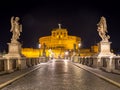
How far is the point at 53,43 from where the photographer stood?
18812cm

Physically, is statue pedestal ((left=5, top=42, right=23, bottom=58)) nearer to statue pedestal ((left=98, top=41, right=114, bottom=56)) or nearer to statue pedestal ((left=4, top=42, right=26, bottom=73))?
statue pedestal ((left=4, top=42, right=26, bottom=73))

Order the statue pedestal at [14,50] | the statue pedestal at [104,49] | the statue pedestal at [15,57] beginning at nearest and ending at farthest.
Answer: the statue pedestal at [15,57]
the statue pedestal at [14,50]
the statue pedestal at [104,49]

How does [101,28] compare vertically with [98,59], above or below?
above

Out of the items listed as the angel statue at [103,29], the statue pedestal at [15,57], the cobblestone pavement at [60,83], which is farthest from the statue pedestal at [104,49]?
the cobblestone pavement at [60,83]

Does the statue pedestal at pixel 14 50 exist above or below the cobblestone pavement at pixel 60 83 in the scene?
above

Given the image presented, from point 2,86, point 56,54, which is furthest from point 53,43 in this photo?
point 2,86

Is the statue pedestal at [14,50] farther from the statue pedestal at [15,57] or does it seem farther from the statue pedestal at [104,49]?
the statue pedestal at [104,49]

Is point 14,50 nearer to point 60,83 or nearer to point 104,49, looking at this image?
point 104,49

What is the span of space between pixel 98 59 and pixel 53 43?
158 metres

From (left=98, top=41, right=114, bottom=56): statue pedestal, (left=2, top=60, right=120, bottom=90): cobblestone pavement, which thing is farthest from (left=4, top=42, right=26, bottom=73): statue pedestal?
(left=98, top=41, right=114, bottom=56): statue pedestal

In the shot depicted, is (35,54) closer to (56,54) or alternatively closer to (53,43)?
(56,54)

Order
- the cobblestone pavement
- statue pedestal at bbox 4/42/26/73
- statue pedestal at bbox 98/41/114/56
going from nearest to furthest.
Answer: the cobblestone pavement, statue pedestal at bbox 4/42/26/73, statue pedestal at bbox 98/41/114/56

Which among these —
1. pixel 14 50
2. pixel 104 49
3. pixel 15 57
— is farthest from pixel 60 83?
pixel 104 49

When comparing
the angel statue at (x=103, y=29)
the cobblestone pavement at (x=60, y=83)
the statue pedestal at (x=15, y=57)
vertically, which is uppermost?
the angel statue at (x=103, y=29)
